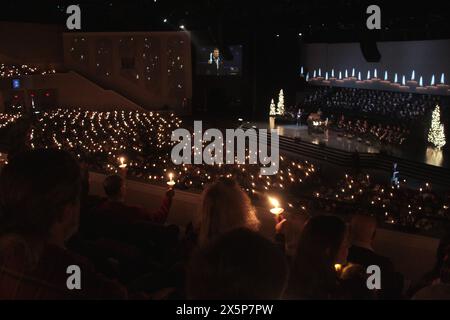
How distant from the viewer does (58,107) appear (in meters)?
22.9

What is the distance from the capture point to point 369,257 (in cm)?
263

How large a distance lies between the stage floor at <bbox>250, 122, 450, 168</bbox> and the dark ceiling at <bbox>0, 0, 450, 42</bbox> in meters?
3.75

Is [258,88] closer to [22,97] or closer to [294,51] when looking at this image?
[294,51]

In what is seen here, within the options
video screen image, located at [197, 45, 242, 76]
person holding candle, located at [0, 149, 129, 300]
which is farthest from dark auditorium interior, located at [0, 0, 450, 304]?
video screen image, located at [197, 45, 242, 76]

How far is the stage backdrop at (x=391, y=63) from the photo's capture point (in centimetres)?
1707

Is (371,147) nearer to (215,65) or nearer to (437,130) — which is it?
(437,130)

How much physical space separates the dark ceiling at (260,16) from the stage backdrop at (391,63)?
2.26 ft

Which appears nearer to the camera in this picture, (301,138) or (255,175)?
(255,175)

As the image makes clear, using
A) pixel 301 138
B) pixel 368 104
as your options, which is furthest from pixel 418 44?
pixel 301 138

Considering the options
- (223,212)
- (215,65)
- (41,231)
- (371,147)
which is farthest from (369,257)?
(215,65)

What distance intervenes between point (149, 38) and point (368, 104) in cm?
1098

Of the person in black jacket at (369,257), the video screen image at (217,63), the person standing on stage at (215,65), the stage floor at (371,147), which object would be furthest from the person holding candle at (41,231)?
the person standing on stage at (215,65)
